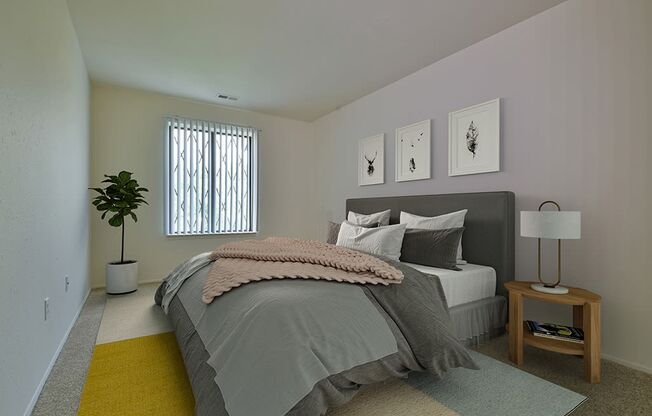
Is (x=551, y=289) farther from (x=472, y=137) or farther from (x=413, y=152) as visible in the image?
(x=413, y=152)

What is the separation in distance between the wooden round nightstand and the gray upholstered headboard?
1.14ft

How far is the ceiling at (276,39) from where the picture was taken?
240 centimetres

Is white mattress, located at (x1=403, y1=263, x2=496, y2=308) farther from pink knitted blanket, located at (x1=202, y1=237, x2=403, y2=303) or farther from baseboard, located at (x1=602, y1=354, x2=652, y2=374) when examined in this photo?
baseboard, located at (x1=602, y1=354, x2=652, y2=374)

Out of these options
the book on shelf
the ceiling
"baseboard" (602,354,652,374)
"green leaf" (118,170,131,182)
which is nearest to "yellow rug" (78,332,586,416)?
the book on shelf

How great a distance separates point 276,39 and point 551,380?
3.31m

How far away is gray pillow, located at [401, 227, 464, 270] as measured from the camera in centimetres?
247

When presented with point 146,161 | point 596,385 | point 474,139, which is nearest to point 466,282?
point 596,385

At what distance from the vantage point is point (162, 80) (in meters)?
3.74

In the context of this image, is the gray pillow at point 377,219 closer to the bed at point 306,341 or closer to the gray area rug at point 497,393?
the bed at point 306,341

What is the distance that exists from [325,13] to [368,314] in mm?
2300

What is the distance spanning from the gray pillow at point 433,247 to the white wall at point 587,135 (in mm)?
596

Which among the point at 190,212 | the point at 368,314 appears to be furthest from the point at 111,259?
the point at 368,314

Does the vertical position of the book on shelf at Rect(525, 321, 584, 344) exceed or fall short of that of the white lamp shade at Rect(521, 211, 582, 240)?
it falls short

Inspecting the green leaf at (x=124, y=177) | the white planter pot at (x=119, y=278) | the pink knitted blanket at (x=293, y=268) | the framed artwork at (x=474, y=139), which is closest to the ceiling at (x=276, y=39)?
the framed artwork at (x=474, y=139)
